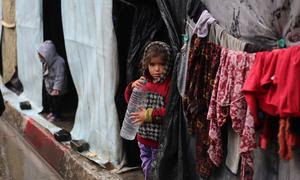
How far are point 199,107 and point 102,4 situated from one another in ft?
6.68

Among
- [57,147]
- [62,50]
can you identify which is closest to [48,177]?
[57,147]

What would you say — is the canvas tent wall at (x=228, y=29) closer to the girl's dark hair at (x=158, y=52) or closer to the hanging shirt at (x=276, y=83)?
the girl's dark hair at (x=158, y=52)

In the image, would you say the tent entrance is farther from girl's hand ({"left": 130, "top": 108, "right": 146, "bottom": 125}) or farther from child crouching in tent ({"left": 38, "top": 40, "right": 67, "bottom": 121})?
girl's hand ({"left": 130, "top": 108, "right": 146, "bottom": 125})

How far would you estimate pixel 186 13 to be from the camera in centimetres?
384

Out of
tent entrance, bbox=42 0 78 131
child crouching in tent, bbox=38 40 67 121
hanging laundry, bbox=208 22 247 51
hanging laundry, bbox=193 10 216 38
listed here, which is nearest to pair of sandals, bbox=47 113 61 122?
child crouching in tent, bbox=38 40 67 121

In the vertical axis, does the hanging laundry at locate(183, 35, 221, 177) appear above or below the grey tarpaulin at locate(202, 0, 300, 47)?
below

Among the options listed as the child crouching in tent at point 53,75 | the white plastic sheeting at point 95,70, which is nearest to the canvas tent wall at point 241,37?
the white plastic sheeting at point 95,70

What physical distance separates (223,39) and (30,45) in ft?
17.5

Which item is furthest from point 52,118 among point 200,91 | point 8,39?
point 200,91

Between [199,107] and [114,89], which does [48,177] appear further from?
[199,107]

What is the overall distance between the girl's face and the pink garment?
85 cm

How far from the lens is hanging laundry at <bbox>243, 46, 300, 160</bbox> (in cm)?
253

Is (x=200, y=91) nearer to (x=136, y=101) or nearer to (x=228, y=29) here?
(x=228, y=29)

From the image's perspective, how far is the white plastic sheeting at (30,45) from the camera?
7.68 m
